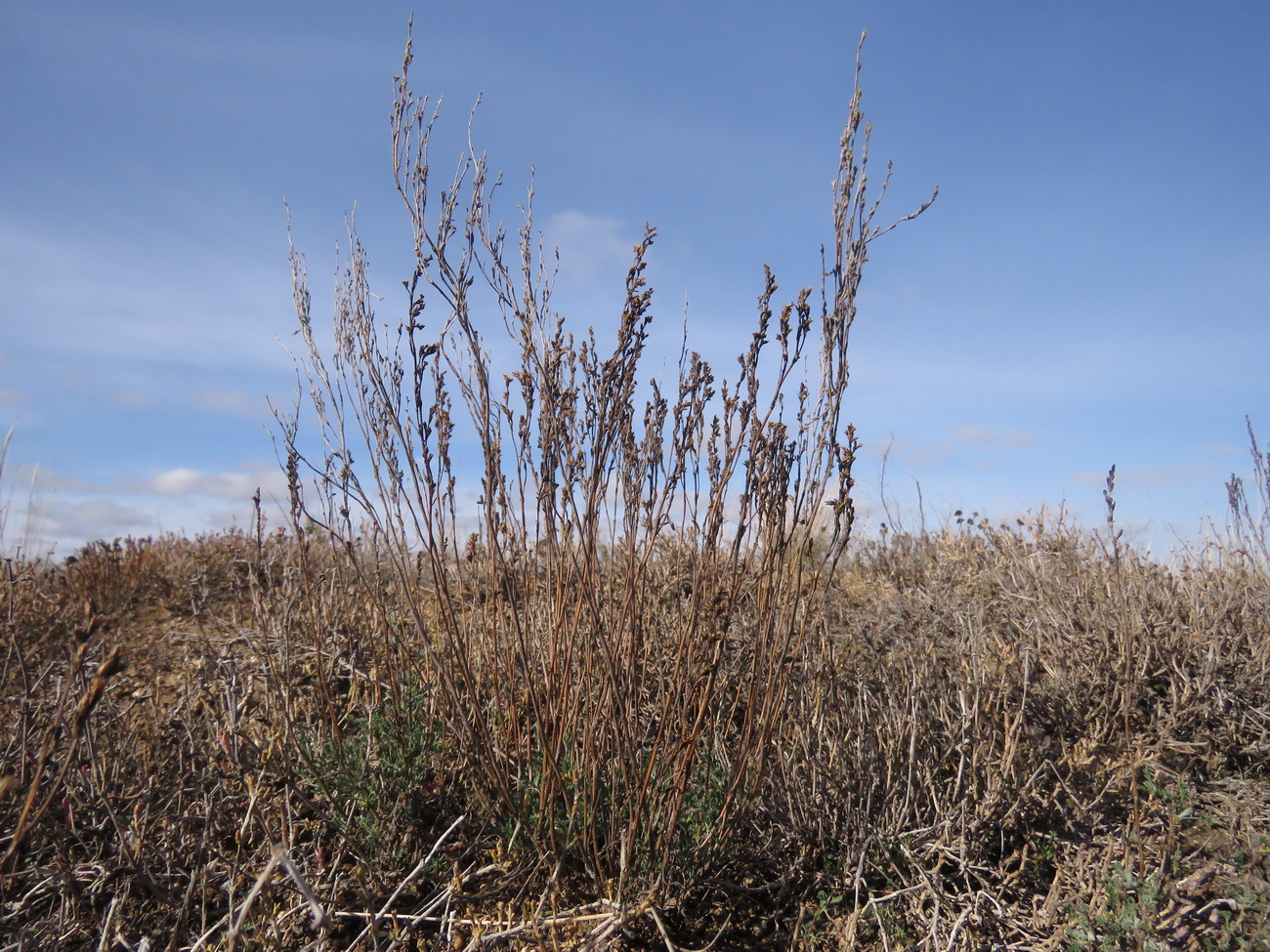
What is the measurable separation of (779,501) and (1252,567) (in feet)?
13.8

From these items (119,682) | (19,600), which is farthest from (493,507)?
(19,600)

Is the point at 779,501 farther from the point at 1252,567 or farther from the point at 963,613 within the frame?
the point at 1252,567

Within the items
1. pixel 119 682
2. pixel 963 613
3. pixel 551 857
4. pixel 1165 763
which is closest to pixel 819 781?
pixel 551 857

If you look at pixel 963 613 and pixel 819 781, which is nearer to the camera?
pixel 819 781

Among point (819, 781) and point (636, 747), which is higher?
point (636, 747)

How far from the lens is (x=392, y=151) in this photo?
204cm

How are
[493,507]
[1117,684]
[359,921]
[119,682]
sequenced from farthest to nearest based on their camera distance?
[119,682]
[1117,684]
[359,921]
[493,507]

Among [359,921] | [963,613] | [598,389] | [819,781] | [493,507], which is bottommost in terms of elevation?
[359,921]

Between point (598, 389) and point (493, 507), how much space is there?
0.44 metres

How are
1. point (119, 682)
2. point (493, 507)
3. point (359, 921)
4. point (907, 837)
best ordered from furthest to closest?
point (119, 682) < point (907, 837) < point (359, 921) < point (493, 507)

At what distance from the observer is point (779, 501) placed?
200 cm

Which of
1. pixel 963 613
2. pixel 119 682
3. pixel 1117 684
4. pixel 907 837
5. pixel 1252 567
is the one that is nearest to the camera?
pixel 907 837

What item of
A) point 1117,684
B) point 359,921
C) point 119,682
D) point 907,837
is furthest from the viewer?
point 119,682

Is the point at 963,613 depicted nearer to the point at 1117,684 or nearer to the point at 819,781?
the point at 1117,684
